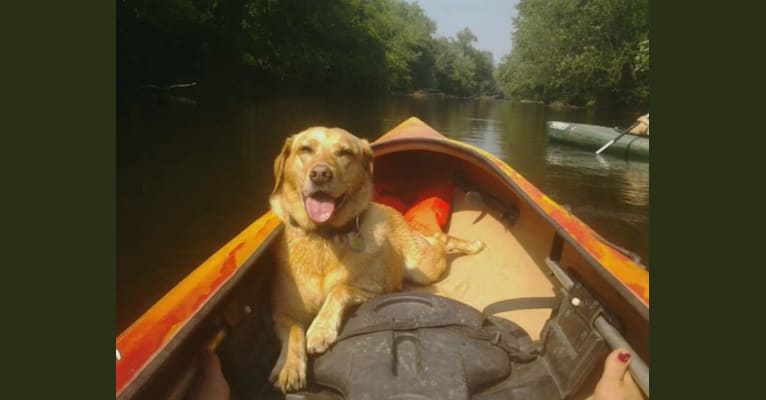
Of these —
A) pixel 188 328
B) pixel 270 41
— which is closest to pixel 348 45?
pixel 270 41

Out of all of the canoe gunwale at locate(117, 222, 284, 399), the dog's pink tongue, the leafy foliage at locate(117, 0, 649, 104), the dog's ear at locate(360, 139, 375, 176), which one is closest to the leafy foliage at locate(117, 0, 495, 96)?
the leafy foliage at locate(117, 0, 649, 104)

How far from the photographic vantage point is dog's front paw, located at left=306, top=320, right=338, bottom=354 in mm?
2842

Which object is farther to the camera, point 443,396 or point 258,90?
point 258,90

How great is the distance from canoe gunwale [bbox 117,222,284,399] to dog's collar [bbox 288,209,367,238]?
21 cm

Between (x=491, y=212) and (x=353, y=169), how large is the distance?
2.56m

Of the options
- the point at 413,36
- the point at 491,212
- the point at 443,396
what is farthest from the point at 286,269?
the point at 413,36

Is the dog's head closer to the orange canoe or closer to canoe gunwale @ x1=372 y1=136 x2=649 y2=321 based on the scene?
Answer: the orange canoe

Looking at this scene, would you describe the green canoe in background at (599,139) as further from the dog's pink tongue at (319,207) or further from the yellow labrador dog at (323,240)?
the dog's pink tongue at (319,207)

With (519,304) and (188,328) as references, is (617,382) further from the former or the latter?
(188,328)

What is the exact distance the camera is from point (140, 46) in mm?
18906

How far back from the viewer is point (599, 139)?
1681 cm

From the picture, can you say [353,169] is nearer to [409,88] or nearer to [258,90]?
[258,90]

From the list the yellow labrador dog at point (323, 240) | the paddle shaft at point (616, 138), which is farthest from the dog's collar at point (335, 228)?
the paddle shaft at point (616, 138)

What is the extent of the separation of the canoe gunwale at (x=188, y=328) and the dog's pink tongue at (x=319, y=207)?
1.03 feet
